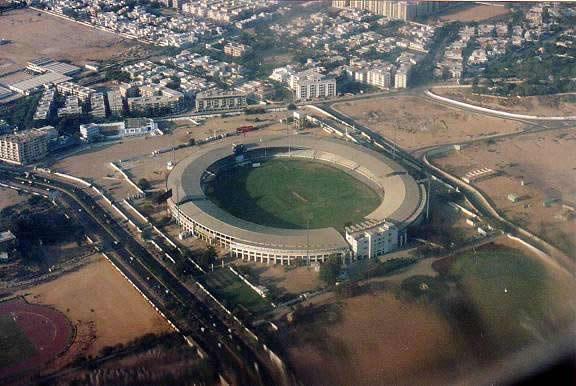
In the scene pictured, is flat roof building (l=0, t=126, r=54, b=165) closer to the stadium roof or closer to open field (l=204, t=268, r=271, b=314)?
the stadium roof

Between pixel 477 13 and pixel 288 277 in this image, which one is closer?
pixel 288 277

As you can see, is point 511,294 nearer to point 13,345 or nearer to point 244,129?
point 13,345

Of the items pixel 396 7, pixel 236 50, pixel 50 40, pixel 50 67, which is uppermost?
pixel 396 7

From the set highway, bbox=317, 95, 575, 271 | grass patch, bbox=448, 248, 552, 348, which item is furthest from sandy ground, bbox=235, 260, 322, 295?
highway, bbox=317, 95, 575, 271

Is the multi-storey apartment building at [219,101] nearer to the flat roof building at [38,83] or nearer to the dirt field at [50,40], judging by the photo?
the flat roof building at [38,83]

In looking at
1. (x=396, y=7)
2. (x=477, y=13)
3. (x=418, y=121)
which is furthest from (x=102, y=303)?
(x=477, y=13)

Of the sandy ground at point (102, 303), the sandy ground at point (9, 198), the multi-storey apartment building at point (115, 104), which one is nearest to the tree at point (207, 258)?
the sandy ground at point (102, 303)
